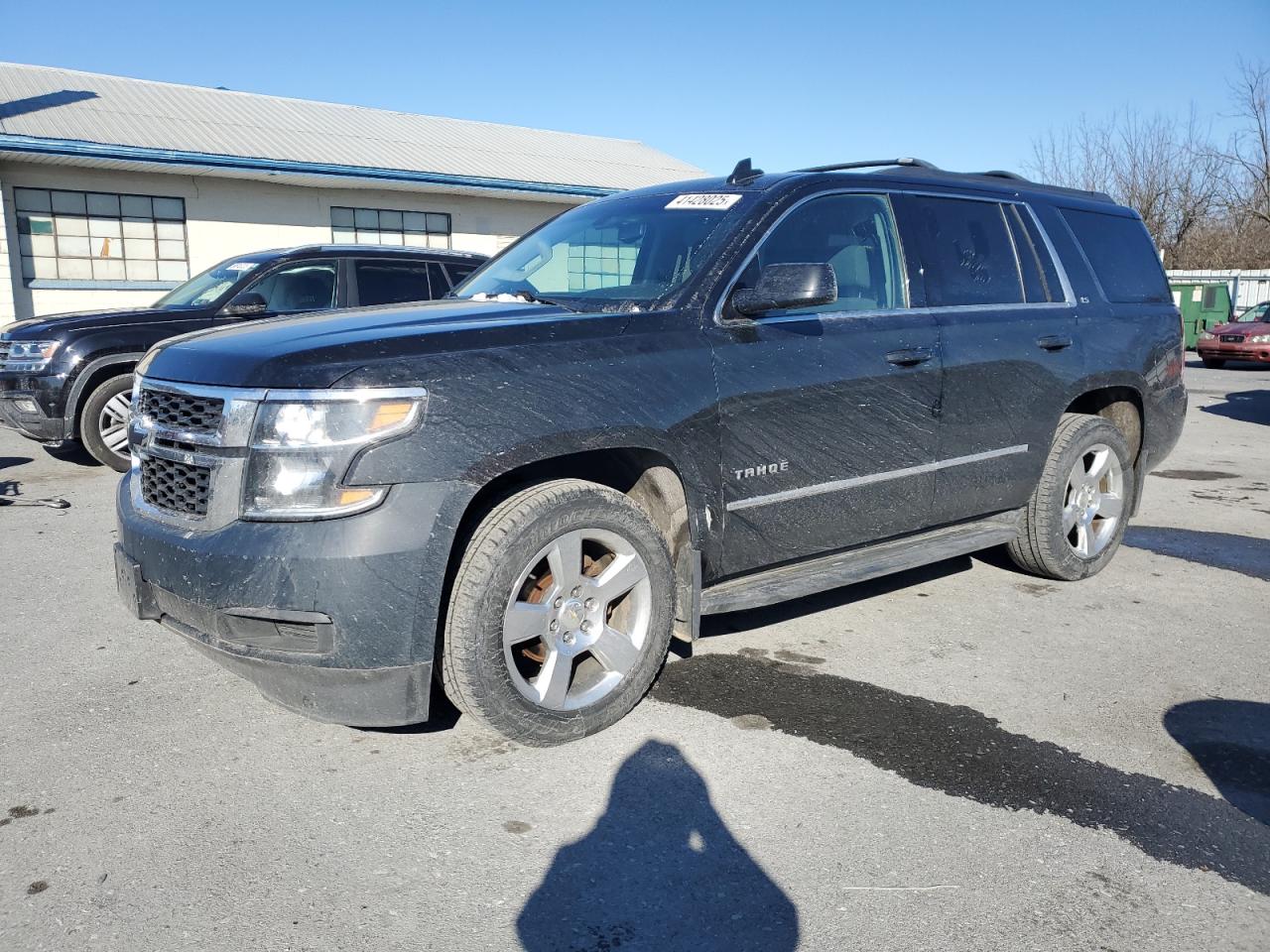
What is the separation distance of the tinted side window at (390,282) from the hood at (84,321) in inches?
55.2

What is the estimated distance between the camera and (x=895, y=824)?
9.95ft

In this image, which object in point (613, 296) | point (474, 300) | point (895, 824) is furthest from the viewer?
point (474, 300)

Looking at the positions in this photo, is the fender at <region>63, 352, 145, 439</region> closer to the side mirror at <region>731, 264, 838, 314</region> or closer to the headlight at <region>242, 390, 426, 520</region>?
the headlight at <region>242, 390, 426, 520</region>

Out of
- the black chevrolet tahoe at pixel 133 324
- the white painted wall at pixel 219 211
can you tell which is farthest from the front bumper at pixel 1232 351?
the black chevrolet tahoe at pixel 133 324

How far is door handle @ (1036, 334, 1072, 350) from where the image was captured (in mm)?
5051

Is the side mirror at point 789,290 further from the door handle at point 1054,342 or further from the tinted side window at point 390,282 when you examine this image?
the tinted side window at point 390,282

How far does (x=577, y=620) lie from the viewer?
A: 11.5ft

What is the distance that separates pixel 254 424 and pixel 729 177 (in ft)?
7.79

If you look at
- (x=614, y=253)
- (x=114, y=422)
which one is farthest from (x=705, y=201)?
(x=114, y=422)

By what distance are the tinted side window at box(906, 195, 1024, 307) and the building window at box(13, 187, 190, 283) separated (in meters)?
14.4

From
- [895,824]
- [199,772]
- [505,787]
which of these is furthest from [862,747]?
[199,772]

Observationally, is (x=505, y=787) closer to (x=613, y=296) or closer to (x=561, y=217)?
(x=613, y=296)

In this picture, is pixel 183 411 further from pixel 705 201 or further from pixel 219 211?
pixel 219 211

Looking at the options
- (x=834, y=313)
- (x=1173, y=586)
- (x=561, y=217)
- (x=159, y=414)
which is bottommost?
(x=1173, y=586)
